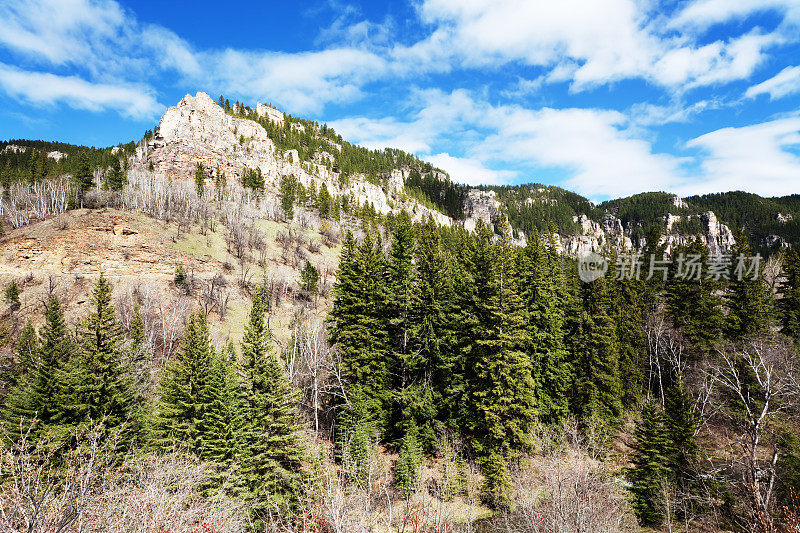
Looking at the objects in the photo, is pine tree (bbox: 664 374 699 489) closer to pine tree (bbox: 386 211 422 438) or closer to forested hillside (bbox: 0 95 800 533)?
forested hillside (bbox: 0 95 800 533)

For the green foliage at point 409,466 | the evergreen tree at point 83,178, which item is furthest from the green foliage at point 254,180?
the green foliage at point 409,466

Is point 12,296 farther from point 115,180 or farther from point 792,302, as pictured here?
point 792,302

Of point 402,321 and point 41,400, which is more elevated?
point 402,321

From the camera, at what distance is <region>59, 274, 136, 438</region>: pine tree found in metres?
21.2

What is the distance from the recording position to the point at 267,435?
21.0 metres

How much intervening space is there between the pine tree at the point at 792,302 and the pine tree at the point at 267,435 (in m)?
51.0

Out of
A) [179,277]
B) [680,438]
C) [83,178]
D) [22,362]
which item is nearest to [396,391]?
[680,438]

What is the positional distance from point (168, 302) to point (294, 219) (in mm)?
47894

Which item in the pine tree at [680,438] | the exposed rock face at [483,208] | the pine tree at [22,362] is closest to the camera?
the pine tree at [680,438]

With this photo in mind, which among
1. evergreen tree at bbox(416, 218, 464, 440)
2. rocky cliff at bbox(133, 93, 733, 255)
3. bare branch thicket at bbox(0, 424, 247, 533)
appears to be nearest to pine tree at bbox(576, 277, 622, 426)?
evergreen tree at bbox(416, 218, 464, 440)

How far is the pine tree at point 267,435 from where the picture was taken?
20.6m

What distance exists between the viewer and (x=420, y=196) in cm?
15338

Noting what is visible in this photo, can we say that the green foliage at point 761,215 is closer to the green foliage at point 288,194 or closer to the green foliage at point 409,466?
the green foliage at point 288,194

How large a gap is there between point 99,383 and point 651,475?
118ft
